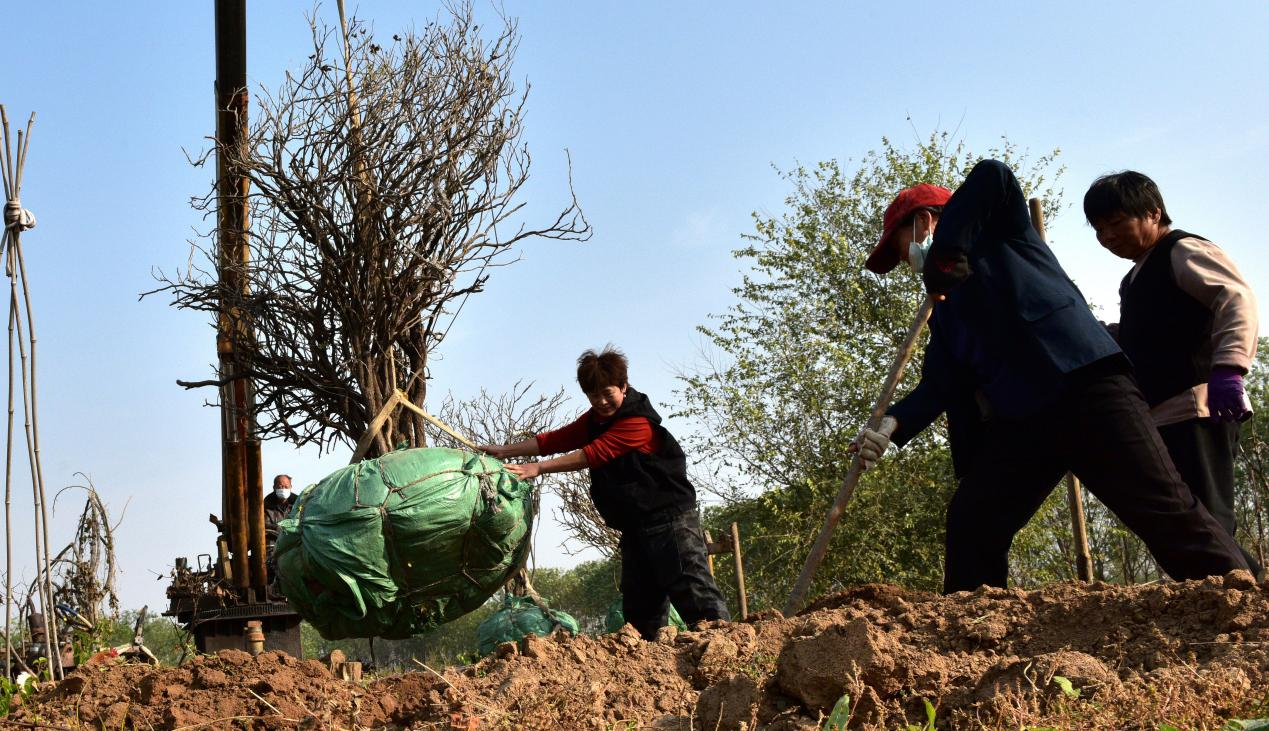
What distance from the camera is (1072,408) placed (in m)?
3.22

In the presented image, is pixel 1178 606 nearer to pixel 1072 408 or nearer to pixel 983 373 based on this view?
pixel 1072 408

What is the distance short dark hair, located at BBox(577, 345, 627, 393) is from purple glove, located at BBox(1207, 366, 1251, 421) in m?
2.31

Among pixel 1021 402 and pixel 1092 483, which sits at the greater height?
pixel 1021 402

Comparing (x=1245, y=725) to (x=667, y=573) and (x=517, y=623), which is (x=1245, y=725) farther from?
(x=517, y=623)

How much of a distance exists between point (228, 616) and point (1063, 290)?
16.2ft

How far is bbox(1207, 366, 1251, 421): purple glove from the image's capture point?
3.32 metres

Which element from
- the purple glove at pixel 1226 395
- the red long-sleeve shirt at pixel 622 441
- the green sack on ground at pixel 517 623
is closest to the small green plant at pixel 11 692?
the red long-sleeve shirt at pixel 622 441

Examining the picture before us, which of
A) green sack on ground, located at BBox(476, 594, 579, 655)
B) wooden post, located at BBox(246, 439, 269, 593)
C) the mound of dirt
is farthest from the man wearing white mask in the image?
the mound of dirt

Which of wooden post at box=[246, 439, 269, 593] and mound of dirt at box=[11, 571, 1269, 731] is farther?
wooden post at box=[246, 439, 269, 593]

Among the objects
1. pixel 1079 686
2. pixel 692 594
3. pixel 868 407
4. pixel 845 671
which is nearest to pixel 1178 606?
pixel 1079 686

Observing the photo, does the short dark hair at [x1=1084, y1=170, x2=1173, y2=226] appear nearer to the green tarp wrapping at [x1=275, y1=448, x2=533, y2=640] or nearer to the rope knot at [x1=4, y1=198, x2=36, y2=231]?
the green tarp wrapping at [x1=275, y1=448, x2=533, y2=640]

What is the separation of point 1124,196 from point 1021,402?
0.87m

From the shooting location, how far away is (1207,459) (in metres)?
3.58

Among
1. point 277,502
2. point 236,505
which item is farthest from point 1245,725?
point 277,502
